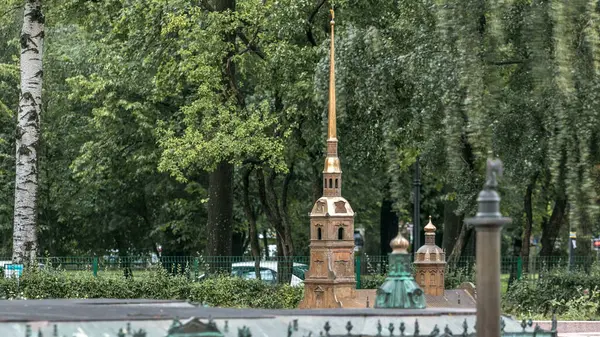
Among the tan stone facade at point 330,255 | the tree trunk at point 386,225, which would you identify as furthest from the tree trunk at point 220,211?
the tree trunk at point 386,225

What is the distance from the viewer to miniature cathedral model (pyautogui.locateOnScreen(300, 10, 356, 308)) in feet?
91.1

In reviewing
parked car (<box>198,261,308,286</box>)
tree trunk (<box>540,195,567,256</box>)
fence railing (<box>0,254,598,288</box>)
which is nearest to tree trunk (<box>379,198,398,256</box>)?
tree trunk (<box>540,195,567,256</box>)

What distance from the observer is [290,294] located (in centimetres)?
3152

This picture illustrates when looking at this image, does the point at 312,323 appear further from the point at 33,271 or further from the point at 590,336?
the point at 33,271

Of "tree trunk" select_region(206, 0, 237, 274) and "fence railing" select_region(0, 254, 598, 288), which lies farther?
"tree trunk" select_region(206, 0, 237, 274)

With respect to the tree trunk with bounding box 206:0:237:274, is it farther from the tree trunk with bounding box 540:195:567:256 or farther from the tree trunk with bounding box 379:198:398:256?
the tree trunk with bounding box 379:198:398:256

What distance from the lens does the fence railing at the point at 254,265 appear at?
32.6 m

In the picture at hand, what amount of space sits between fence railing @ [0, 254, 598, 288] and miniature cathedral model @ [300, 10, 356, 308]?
4.57 metres

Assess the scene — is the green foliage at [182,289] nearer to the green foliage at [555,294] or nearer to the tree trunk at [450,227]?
the green foliage at [555,294]

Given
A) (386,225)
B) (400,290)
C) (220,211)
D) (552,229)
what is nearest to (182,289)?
(220,211)

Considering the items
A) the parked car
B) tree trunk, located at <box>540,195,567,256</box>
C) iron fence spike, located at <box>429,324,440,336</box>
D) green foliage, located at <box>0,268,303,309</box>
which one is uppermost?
tree trunk, located at <box>540,195,567,256</box>

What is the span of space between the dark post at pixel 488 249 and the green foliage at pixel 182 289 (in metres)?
18.9

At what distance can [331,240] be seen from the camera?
1115 inches

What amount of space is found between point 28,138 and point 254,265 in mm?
6212
